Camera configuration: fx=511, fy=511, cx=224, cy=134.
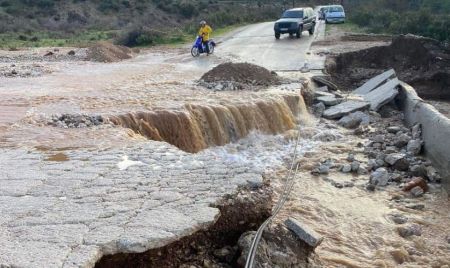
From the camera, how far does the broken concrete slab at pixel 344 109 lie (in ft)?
52.5

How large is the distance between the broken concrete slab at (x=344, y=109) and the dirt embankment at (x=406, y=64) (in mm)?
3827

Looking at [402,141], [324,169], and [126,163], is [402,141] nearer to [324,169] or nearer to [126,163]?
[324,169]

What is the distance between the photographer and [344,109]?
16.3 m

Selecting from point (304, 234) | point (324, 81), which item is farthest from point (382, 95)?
point (304, 234)

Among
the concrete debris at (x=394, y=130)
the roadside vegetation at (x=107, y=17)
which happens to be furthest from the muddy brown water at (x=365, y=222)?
the roadside vegetation at (x=107, y=17)

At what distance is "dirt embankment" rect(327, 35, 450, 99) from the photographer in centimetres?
2081

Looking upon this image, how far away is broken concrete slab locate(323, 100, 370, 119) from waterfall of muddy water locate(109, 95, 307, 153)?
2.72 ft

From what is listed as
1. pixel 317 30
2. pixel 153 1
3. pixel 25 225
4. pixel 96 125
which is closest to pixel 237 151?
pixel 96 125

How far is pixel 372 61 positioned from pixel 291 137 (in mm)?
10328

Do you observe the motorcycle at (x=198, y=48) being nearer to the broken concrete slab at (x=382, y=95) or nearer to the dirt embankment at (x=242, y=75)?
the dirt embankment at (x=242, y=75)

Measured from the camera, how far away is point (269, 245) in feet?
20.3

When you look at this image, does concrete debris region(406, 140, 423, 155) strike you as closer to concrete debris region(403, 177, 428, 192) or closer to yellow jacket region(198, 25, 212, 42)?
concrete debris region(403, 177, 428, 192)

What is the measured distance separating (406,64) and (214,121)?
12578mm

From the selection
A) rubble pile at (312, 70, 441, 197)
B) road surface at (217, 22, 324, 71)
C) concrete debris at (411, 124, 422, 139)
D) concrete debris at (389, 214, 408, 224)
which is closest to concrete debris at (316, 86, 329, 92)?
rubble pile at (312, 70, 441, 197)
